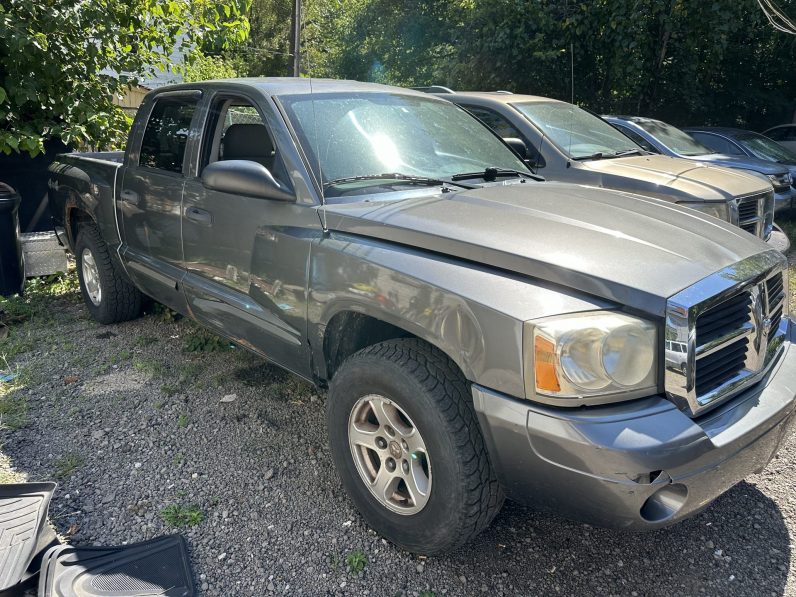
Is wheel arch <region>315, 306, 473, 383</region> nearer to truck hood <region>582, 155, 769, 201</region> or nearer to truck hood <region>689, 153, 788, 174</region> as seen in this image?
truck hood <region>582, 155, 769, 201</region>

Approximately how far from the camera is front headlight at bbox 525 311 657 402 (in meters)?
2.01

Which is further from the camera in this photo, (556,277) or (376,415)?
(376,415)

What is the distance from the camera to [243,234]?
3.23 meters

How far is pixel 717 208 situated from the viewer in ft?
17.1

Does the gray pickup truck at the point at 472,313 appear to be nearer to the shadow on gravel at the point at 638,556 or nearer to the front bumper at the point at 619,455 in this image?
the front bumper at the point at 619,455

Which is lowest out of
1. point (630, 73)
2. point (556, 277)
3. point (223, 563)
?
point (223, 563)

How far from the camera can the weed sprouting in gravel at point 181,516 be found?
281 centimetres

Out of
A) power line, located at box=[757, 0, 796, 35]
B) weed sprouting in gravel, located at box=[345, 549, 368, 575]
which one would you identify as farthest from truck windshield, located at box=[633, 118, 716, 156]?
weed sprouting in gravel, located at box=[345, 549, 368, 575]

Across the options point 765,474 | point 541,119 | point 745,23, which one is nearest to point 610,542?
point 765,474

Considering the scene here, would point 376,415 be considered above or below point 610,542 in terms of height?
above

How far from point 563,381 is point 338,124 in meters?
1.82

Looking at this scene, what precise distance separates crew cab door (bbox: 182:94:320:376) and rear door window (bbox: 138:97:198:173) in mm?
259

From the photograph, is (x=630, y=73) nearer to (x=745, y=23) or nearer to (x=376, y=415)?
(x=745, y=23)

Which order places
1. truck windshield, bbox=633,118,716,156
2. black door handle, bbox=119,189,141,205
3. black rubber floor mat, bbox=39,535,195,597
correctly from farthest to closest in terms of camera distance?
truck windshield, bbox=633,118,716,156 → black door handle, bbox=119,189,141,205 → black rubber floor mat, bbox=39,535,195,597
